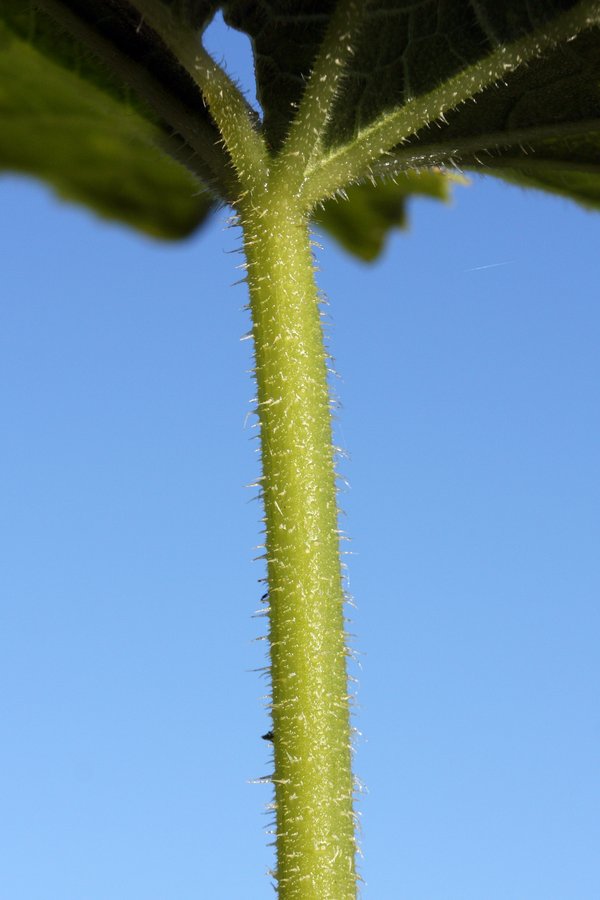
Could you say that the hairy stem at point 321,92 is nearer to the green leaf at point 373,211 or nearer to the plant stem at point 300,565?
the plant stem at point 300,565

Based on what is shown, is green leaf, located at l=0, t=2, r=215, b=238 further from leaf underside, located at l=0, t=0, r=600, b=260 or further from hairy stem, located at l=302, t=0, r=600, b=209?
hairy stem, located at l=302, t=0, r=600, b=209

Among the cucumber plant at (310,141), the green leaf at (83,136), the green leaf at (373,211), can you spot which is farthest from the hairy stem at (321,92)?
the green leaf at (373,211)

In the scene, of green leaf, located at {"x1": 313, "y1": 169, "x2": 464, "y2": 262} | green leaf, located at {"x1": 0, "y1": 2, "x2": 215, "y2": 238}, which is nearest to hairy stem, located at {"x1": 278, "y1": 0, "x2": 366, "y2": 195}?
green leaf, located at {"x1": 0, "y1": 2, "x2": 215, "y2": 238}

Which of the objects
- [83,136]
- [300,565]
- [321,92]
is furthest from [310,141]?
[83,136]

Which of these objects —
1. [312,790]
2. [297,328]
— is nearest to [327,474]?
[297,328]

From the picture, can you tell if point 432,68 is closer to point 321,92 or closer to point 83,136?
point 321,92

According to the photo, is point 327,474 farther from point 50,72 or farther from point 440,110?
point 50,72
